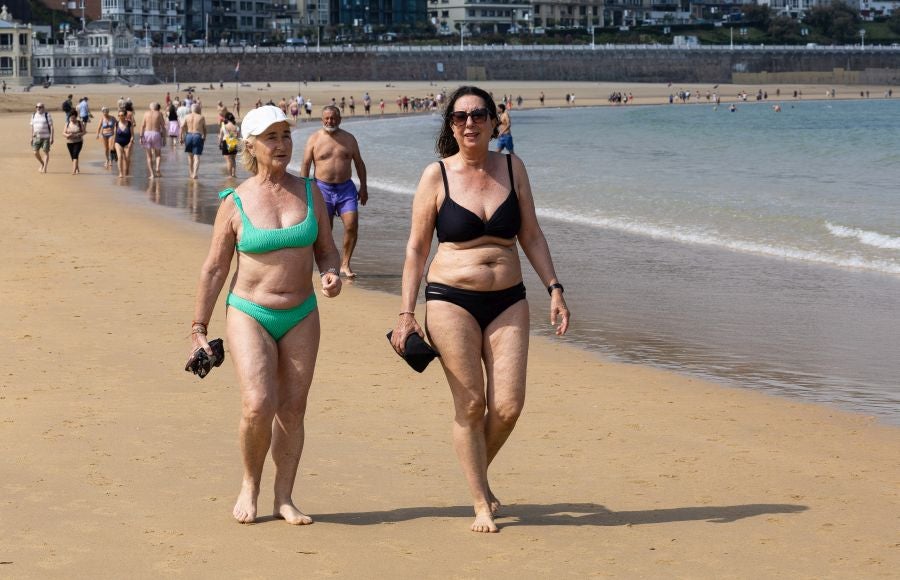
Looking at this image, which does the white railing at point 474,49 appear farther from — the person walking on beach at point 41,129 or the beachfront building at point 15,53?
the person walking on beach at point 41,129

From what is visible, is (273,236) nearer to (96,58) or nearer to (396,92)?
(396,92)

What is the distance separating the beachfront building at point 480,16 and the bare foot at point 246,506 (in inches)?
6684

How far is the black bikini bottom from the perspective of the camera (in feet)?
16.8

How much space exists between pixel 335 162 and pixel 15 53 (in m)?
101

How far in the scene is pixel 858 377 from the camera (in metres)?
8.67

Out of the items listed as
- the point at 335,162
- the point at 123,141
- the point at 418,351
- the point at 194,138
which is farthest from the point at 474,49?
the point at 418,351

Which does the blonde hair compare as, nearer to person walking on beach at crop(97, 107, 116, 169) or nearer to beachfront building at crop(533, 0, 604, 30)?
person walking on beach at crop(97, 107, 116, 169)

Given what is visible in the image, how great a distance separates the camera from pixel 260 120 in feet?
16.7

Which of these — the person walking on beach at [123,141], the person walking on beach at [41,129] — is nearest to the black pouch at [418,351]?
the person walking on beach at [123,141]

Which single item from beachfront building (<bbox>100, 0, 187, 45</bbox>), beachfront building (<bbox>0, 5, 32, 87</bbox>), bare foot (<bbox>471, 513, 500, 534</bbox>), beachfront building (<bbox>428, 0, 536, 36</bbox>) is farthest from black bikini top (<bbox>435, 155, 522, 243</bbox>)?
beachfront building (<bbox>428, 0, 536, 36</bbox>)

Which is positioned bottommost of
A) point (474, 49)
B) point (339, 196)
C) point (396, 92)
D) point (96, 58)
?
point (339, 196)

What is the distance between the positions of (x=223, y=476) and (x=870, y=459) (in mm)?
2984

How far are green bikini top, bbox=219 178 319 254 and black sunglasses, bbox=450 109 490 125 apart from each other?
65cm

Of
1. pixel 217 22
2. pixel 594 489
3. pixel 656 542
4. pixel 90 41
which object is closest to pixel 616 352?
pixel 594 489
